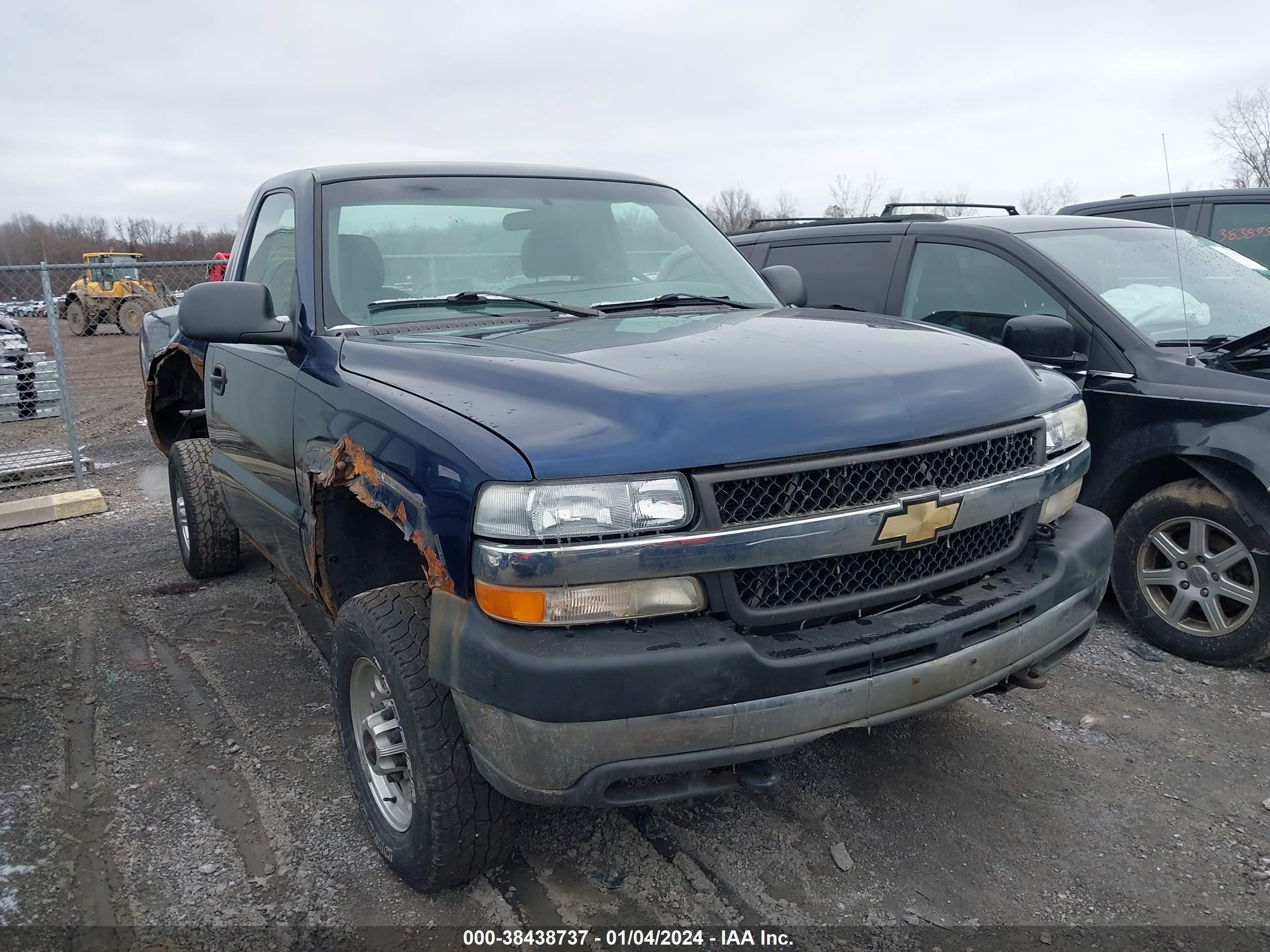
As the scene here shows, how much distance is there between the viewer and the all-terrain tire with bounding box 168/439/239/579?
509 cm

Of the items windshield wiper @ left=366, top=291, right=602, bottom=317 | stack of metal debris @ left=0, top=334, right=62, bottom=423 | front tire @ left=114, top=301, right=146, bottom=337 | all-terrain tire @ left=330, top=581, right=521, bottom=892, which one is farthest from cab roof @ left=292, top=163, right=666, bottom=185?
front tire @ left=114, top=301, right=146, bottom=337

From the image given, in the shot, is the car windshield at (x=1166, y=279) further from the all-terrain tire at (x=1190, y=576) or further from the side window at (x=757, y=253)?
the side window at (x=757, y=253)

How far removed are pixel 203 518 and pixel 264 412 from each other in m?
1.96

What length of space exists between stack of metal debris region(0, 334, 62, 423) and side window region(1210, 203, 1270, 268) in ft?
32.5

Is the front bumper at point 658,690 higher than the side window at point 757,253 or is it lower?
lower

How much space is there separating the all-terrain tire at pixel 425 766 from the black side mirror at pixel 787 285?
76.9 inches

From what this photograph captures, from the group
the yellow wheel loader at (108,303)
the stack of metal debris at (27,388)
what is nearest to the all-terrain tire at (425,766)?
the stack of metal debris at (27,388)

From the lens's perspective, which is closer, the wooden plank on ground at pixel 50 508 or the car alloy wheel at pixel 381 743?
the car alloy wheel at pixel 381 743

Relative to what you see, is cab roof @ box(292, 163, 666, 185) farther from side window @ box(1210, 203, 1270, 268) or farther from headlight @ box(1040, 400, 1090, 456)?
side window @ box(1210, 203, 1270, 268)

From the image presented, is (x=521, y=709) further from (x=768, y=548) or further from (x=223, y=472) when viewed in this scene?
(x=223, y=472)

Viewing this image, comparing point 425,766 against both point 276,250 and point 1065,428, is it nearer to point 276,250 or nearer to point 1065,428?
point 1065,428

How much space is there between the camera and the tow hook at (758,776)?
83.4 inches

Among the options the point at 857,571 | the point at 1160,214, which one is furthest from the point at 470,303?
the point at 1160,214

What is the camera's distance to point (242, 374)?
375cm
